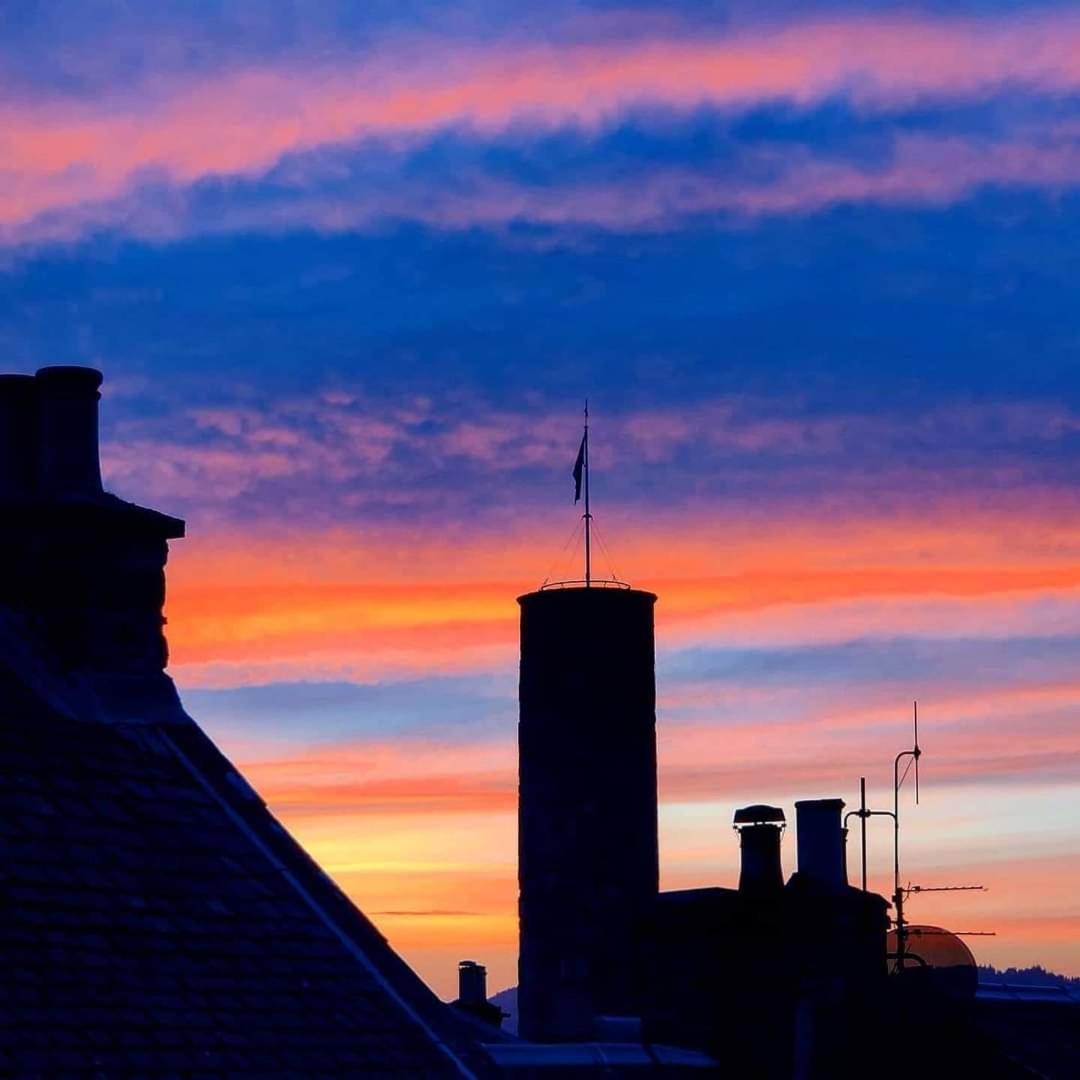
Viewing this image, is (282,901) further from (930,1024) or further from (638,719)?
(638,719)

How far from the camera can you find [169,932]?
42.5 feet

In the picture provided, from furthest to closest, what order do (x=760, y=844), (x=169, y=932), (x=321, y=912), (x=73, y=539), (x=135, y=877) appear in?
(x=760, y=844)
(x=73, y=539)
(x=321, y=912)
(x=135, y=877)
(x=169, y=932)

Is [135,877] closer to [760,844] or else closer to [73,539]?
[73,539]

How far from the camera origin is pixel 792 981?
2434 centimetres

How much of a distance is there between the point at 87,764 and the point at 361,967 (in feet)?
6.42

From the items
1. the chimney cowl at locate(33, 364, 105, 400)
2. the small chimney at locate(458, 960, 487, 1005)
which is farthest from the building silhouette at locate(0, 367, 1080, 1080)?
the small chimney at locate(458, 960, 487, 1005)

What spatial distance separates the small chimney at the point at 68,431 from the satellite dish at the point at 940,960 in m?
14.5

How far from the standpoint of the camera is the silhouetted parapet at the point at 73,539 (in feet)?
48.7

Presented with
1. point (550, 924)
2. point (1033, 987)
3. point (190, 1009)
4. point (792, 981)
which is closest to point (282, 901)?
point (190, 1009)

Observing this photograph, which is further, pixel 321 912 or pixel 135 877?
pixel 321 912

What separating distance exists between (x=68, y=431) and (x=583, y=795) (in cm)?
3588

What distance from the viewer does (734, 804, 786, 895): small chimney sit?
25453 mm

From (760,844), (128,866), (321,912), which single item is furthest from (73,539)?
(760,844)

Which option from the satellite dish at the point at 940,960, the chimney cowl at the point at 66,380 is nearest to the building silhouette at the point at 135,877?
the chimney cowl at the point at 66,380
